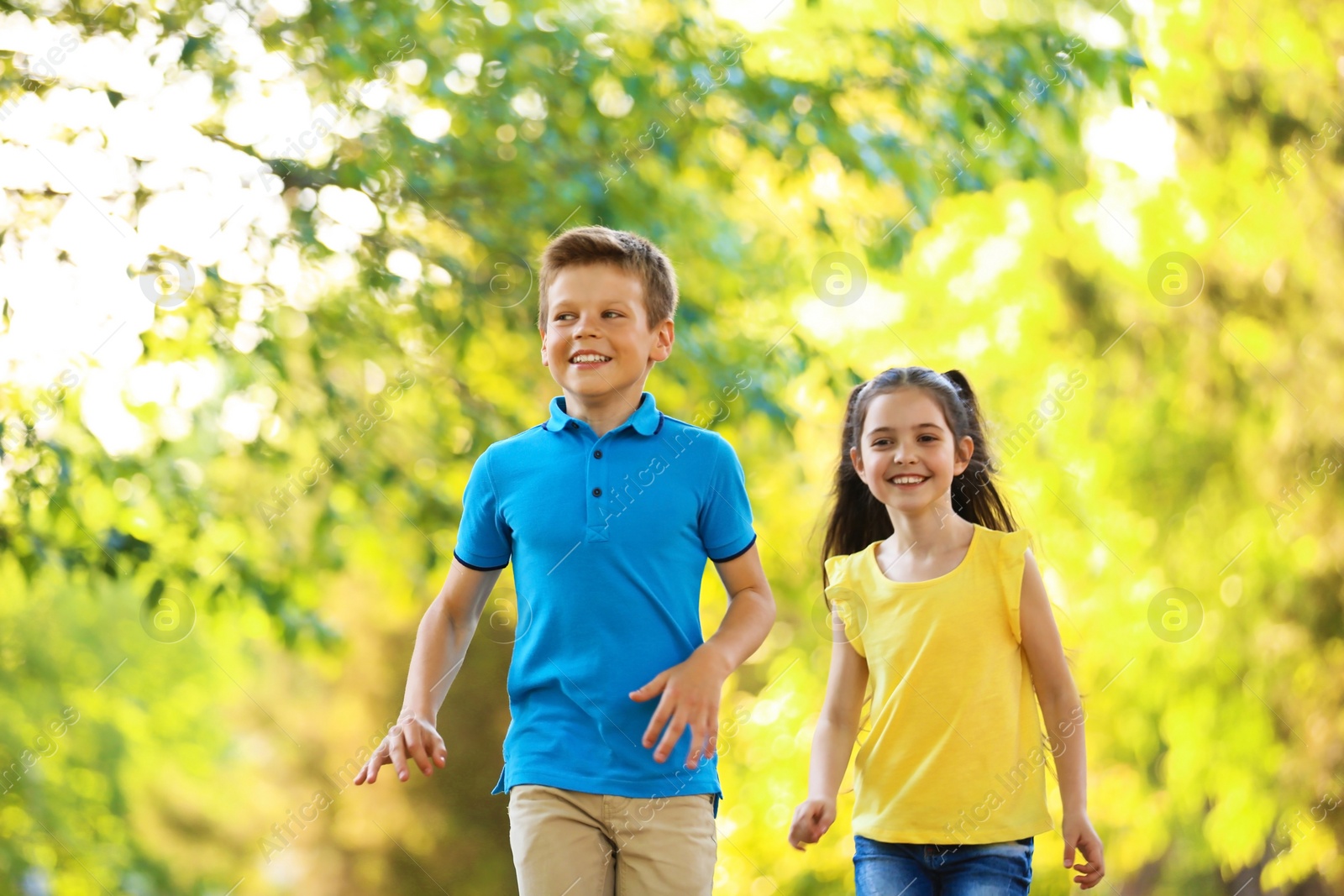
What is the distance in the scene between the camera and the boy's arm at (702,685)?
5.80 ft

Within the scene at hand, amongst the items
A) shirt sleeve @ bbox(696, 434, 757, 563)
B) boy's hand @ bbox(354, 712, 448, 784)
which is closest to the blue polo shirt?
shirt sleeve @ bbox(696, 434, 757, 563)

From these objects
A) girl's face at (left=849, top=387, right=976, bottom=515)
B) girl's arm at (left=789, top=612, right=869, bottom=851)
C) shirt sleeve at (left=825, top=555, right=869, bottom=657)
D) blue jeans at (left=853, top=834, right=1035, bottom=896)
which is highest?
girl's face at (left=849, top=387, right=976, bottom=515)

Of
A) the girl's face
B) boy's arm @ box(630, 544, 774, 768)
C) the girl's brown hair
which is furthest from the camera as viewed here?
the girl's brown hair

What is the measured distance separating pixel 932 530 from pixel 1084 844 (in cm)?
56

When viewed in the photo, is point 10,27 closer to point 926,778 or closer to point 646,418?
point 646,418

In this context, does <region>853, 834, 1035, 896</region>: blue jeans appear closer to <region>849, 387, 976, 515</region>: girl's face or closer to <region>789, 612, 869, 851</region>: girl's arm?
<region>789, 612, 869, 851</region>: girl's arm

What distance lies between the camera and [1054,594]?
672 cm

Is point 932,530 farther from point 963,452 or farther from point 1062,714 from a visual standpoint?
point 1062,714

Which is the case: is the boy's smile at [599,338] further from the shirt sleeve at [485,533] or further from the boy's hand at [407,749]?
the boy's hand at [407,749]

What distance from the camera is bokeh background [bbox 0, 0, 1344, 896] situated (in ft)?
13.9

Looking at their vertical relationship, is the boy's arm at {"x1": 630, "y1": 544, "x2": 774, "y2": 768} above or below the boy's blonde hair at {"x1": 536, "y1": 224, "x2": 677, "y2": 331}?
below

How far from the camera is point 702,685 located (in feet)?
5.91

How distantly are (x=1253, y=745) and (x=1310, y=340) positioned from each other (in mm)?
2071

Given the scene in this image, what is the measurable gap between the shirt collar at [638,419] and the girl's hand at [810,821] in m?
0.64
